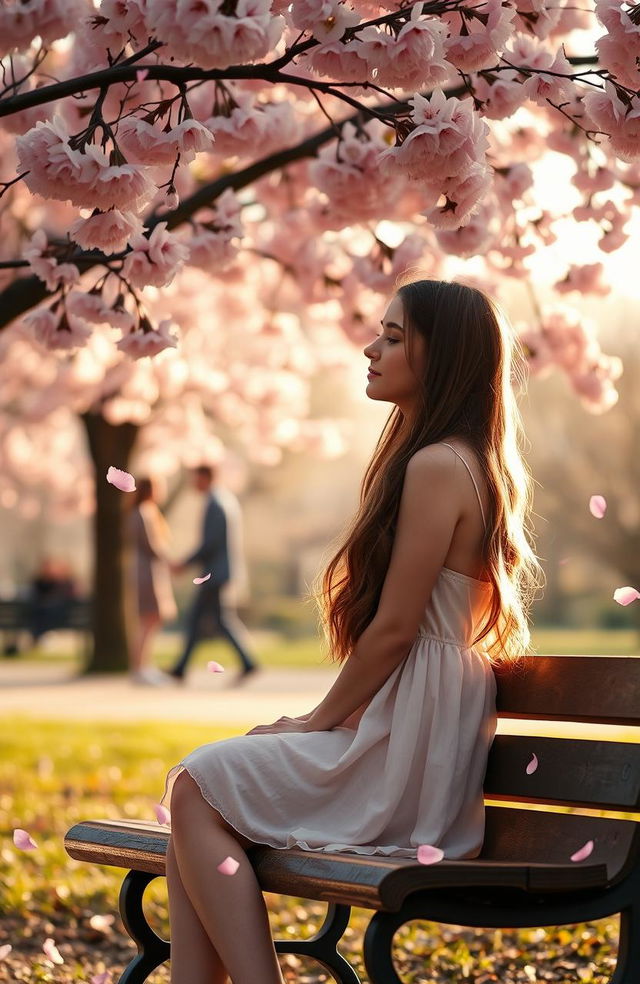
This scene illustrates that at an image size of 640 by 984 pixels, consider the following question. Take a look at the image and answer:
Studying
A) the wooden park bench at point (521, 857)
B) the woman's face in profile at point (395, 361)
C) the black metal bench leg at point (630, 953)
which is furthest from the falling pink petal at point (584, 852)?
the woman's face in profile at point (395, 361)

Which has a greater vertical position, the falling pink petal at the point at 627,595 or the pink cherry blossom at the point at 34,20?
the pink cherry blossom at the point at 34,20

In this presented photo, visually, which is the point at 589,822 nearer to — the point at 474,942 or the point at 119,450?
the point at 474,942

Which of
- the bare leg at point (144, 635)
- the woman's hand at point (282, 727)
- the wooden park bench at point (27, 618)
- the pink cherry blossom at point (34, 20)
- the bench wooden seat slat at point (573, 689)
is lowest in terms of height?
the wooden park bench at point (27, 618)

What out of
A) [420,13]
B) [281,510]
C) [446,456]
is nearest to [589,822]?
[446,456]

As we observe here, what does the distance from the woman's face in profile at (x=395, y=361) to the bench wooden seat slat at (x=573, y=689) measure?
665 mm

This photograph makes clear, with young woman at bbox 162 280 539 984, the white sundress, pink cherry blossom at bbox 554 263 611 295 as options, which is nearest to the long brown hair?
young woman at bbox 162 280 539 984

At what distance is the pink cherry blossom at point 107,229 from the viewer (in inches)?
149

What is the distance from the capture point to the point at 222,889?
2.92 metres

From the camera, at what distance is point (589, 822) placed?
119 inches

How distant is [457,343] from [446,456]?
305 millimetres

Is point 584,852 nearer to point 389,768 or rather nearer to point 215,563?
point 389,768

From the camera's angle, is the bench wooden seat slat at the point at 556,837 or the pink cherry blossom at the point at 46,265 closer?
the bench wooden seat slat at the point at 556,837

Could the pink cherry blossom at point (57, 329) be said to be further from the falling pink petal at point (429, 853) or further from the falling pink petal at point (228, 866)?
the falling pink petal at point (429, 853)

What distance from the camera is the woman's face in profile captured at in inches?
133
